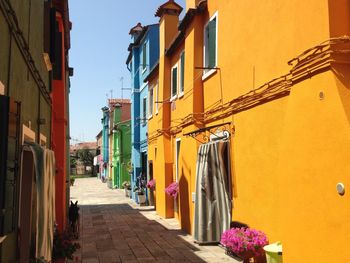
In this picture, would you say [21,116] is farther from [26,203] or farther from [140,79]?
[140,79]

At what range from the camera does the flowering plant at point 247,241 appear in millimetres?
7621

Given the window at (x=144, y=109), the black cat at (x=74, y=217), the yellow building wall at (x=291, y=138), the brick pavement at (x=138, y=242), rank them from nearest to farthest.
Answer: the yellow building wall at (x=291, y=138) → the brick pavement at (x=138, y=242) → the black cat at (x=74, y=217) → the window at (x=144, y=109)

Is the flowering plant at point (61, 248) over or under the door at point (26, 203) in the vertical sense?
under

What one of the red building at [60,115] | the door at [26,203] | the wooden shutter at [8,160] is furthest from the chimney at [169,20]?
the wooden shutter at [8,160]

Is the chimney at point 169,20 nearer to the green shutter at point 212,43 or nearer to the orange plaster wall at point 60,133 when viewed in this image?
the orange plaster wall at point 60,133

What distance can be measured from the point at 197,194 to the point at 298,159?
531cm

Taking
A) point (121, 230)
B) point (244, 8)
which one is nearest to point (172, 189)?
point (121, 230)

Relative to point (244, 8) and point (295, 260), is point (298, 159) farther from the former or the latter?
point (244, 8)

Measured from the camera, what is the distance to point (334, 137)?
530 centimetres

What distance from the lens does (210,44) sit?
11641 millimetres

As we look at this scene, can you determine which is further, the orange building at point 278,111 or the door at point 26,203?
the door at point 26,203

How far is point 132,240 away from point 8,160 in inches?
349

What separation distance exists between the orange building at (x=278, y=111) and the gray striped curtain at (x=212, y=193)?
13.5 inches

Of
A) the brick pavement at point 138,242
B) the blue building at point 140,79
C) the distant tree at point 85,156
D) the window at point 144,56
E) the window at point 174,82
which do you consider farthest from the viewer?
the distant tree at point 85,156
